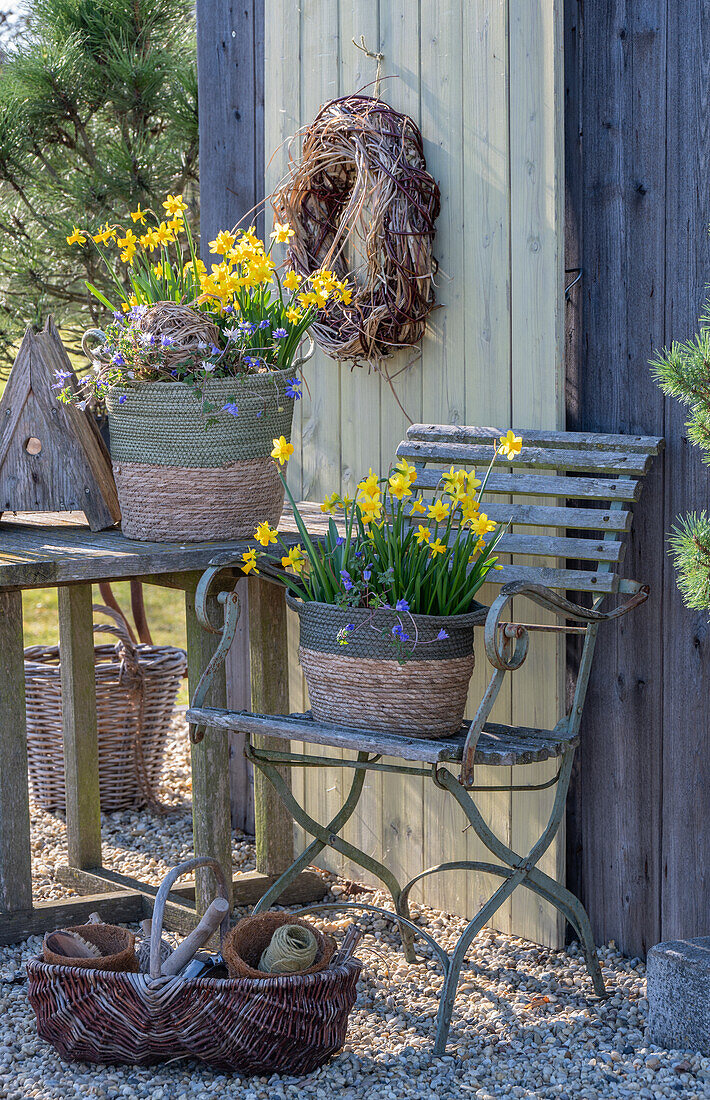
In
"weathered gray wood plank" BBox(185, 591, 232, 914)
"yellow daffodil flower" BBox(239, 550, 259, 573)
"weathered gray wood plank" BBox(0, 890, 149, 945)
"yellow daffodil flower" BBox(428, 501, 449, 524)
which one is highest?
"yellow daffodil flower" BBox(428, 501, 449, 524)

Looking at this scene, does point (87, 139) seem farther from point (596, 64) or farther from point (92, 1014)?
point (92, 1014)

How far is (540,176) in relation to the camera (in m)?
2.81

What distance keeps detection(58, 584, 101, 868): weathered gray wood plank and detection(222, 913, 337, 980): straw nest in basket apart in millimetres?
1038

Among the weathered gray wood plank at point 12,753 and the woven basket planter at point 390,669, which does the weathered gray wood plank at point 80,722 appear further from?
the woven basket planter at point 390,669

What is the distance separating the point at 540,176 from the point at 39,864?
227 cm

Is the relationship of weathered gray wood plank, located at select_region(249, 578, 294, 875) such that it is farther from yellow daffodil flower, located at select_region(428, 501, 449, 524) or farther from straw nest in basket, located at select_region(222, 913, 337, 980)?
yellow daffodil flower, located at select_region(428, 501, 449, 524)

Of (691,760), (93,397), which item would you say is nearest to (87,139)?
(93,397)

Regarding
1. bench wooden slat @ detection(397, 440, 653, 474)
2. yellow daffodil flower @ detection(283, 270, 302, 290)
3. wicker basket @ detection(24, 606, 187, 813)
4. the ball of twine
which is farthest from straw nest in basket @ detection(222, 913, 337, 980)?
wicker basket @ detection(24, 606, 187, 813)

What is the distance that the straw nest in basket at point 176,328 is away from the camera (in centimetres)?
271

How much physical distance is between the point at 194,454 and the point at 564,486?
0.77 metres

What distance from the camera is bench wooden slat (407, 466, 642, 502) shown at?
258cm

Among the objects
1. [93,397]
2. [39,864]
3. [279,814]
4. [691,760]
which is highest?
[93,397]

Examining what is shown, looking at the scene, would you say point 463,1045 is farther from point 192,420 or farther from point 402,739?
point 192,420

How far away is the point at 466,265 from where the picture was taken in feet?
9.88
